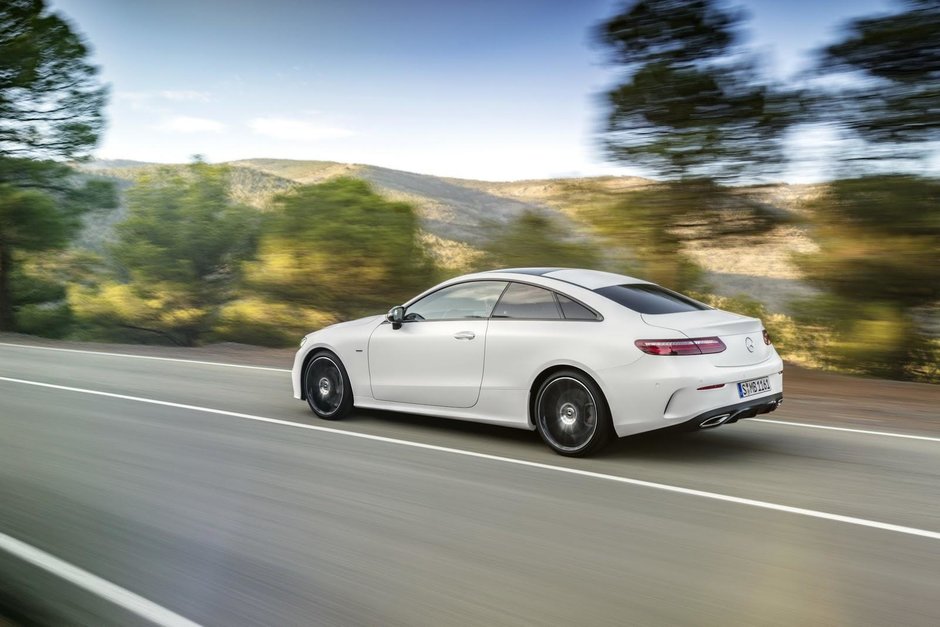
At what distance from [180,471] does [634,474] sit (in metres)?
3.37

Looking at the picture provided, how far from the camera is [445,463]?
22.7 ft

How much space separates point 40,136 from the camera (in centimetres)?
3034

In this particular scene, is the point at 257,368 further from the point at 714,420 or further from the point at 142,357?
the point at 714,420

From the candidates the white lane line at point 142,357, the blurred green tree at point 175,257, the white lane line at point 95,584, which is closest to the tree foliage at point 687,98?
the white lane line at point 142,357

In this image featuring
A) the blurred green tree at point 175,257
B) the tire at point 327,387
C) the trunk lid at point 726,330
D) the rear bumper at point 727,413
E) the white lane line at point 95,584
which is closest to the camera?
the white lane line at point 95,584

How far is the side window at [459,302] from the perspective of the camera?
7.77 metres

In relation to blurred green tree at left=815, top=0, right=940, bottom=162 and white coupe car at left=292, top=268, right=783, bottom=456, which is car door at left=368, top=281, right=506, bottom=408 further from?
blurred green tree at left=815, top=0, right=940, bottom=162

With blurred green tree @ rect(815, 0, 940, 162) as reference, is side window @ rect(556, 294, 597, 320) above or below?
below

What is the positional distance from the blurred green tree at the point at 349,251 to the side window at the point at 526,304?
16.8 m

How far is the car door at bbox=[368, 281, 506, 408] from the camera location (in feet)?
25.3

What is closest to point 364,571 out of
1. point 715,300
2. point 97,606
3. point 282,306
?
point 97,606

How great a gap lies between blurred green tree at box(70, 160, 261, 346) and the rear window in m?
28.7

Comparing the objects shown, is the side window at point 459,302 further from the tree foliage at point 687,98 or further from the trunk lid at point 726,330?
the tree foliage at point 687,98

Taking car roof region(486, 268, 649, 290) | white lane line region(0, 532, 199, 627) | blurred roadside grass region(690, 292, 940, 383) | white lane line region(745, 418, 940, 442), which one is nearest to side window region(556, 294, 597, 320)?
car roof region(486, 268, 649, 290)
